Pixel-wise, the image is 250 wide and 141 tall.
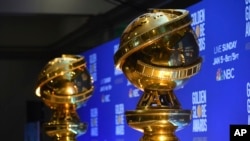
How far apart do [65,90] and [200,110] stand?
991 millimetres

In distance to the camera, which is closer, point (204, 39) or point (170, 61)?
point (170, 61)

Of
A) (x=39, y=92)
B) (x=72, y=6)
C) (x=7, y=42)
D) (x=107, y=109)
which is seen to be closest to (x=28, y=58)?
(x=7, y=42)

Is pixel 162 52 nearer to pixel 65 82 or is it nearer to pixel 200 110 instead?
pixel 65 82

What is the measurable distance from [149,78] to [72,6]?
314cm

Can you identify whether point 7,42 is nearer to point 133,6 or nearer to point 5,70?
point 5,70

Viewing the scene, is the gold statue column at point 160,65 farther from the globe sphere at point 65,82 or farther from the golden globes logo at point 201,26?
the golden globes logo at point 201,26

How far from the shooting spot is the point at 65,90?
1600 millimetres

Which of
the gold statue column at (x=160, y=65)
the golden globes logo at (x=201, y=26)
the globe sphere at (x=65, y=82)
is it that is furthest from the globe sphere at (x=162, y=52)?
the golden globes logo at (x=201, y=26)

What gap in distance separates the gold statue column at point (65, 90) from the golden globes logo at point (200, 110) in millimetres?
899

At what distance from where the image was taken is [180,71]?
3.23ft

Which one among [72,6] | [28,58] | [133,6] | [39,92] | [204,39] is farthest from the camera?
[28,58]

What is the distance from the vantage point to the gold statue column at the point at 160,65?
3.21ft

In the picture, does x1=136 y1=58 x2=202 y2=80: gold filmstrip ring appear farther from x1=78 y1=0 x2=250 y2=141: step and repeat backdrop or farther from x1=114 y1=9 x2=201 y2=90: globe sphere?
x1=78 y1=0 x2=250 y2=141: step and repeat backdrop

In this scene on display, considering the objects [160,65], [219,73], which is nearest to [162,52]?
[160,65]
